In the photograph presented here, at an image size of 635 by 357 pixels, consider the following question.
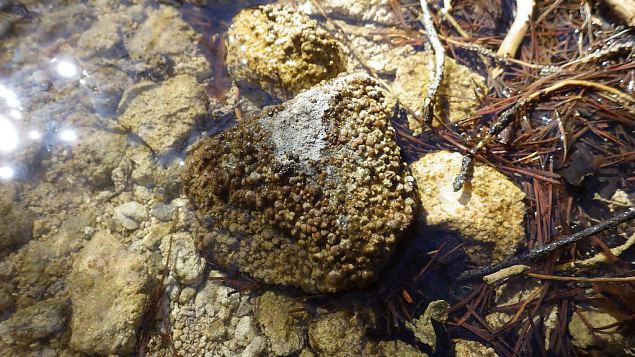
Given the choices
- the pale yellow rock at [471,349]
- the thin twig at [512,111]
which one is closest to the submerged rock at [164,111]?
the thin twig at [512,111]

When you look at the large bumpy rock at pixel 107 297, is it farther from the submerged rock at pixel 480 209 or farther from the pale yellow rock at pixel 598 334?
the pale yellow rock at pixel 598 334

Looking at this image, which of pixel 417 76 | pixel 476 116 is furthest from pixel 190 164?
pixel 476 116

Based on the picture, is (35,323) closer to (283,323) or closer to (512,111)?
(283,323)

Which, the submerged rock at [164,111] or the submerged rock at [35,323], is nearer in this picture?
the submerged rock at [35,323]

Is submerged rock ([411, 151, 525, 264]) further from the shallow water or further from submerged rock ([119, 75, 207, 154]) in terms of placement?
submerged rock ([119, 75, 207, 154])

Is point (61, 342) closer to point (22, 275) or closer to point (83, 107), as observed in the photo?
point (22, 275)

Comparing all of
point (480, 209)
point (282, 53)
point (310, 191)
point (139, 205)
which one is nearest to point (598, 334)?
point (480, 209)
